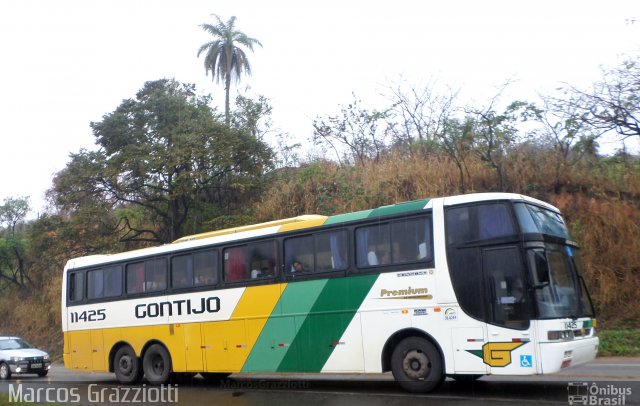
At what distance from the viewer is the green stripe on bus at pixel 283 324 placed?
42.2 ft

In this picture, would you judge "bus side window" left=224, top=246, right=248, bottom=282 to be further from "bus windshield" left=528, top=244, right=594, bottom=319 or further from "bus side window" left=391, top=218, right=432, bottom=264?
"bus windshield" left=528, top=244, right=594, bottom=319

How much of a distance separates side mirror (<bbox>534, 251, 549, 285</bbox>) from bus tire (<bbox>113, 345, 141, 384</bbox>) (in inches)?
422

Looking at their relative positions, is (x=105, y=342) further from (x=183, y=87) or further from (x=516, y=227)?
(x=183, y=87)

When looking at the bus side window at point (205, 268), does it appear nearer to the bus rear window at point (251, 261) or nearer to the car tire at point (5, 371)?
the bus rear window at point (251, 261)

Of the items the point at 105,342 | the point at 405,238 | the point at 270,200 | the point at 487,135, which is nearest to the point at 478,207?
the point at 405,238

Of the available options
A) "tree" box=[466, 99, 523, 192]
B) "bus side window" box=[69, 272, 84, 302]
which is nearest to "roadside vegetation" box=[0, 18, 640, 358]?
"tree" box=[466, 99, 523, 192]

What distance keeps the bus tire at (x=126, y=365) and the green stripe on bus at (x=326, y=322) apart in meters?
5.34

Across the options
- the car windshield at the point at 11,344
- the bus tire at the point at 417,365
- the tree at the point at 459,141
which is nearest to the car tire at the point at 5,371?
the car windshield at the point at 11,344

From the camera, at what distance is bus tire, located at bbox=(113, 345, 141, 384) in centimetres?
1652

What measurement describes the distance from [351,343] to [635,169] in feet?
63.7

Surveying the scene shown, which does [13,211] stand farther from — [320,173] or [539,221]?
[539,221]

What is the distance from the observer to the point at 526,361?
1001 centimetres

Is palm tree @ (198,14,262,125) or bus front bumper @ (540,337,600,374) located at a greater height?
palm tree @ (198,14,262,125)

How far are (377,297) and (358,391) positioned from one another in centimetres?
205
